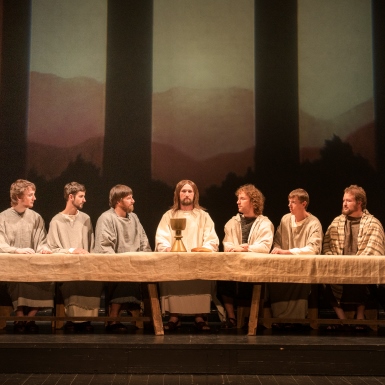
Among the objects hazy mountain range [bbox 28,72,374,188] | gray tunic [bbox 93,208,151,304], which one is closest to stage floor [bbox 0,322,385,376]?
gray tunic [bbox 93,208,151,304]

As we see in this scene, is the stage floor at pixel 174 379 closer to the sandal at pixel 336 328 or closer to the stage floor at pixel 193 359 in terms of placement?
the stage floor at pixel 193 359

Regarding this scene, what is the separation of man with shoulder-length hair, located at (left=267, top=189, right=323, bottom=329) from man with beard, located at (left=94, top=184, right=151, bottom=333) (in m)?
1.32

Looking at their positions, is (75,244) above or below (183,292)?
above

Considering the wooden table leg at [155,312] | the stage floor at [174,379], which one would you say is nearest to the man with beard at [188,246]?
the wooden table leg at [155,312]

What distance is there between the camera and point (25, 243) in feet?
21.5

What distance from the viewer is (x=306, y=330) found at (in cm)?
622

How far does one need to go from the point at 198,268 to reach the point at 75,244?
1.57m

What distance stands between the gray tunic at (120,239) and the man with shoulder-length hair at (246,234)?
0.85 m

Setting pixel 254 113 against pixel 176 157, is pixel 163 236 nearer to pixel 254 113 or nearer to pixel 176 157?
pixel 176 157

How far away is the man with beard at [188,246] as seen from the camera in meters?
6.18

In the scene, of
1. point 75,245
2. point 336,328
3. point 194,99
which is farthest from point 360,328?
point 194,99

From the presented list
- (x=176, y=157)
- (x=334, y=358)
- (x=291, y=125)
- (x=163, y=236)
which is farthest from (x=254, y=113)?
(x=334, y=358)

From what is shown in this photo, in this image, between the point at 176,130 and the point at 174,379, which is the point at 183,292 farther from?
the point at 176,130

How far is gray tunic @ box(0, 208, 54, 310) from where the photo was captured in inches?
246
